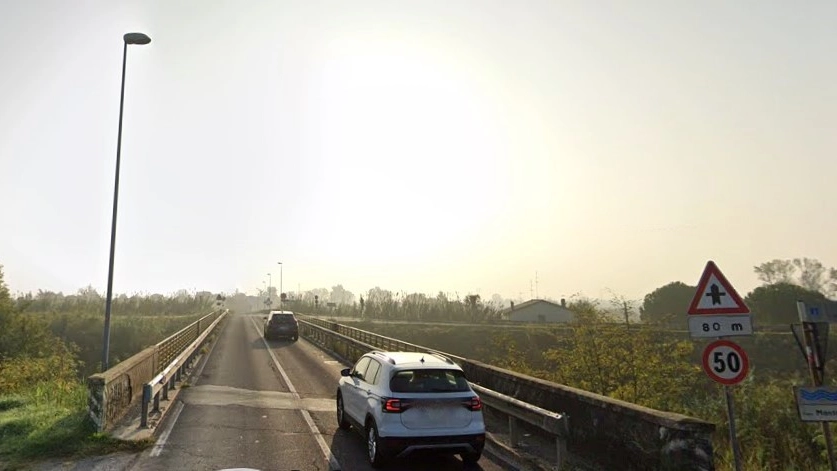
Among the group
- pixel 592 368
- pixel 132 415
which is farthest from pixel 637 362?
pixel 132 415

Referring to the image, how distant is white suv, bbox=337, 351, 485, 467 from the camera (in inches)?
289

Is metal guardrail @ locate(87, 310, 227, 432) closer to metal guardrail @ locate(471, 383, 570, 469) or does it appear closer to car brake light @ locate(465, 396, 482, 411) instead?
car brake light @ locate(465, 396, 482, 411)

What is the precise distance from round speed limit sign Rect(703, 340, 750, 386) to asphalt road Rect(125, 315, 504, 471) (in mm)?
3306

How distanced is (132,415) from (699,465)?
1027 cm

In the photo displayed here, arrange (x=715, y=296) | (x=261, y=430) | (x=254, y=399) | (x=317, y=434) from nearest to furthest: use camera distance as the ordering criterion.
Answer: (x=715, y=296), (x=317, y=434), (x=261, y=430), (x=254, y=399)

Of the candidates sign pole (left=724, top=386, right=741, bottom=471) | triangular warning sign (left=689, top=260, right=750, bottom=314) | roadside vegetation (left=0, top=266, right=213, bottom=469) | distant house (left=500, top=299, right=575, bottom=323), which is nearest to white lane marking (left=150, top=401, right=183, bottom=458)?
roadside vegetation (left=0, top=266, right=213, bottom=469)

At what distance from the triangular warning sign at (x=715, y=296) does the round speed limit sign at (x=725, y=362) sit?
0.44m

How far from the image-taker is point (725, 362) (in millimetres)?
6766

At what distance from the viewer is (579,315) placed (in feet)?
56.1

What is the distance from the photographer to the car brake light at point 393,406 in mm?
7430

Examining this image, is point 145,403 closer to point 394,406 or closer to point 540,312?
point 394,406

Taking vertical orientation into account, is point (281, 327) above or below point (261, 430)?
above

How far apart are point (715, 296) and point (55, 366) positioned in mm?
30086

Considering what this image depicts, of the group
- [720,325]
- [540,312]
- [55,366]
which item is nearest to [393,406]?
[720,325]
